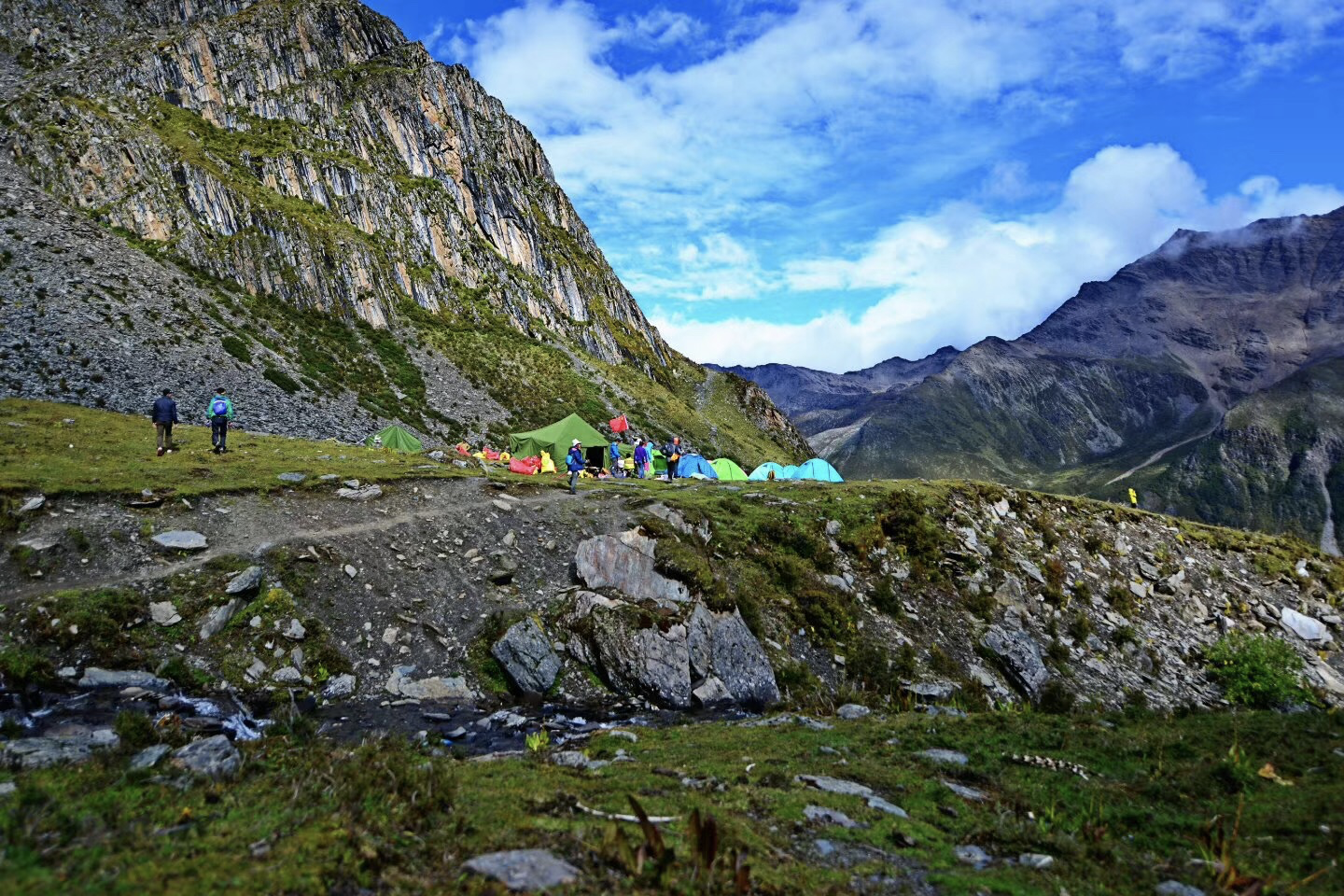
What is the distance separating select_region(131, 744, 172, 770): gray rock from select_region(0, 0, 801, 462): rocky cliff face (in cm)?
4753

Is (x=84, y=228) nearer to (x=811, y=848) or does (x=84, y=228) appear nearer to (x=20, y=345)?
(x=20, y=345)

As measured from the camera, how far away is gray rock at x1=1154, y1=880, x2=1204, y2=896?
9256 millimetres

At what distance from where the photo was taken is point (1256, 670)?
106 ft

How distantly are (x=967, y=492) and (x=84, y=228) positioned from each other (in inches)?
3515

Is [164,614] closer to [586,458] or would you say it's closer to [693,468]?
[586,458]

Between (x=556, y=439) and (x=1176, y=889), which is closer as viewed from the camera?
(x=1176, y=889)

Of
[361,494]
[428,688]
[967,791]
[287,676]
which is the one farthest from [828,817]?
[361,494]

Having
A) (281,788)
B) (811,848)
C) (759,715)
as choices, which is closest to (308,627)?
(281,788)

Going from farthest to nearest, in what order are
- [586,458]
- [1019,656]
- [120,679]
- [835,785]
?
1. [586,458]
2. [1019,656]
3. [120,679]
4. [835,785]

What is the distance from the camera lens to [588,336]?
136750 millimetres

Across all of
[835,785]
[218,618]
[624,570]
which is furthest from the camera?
[624,570]

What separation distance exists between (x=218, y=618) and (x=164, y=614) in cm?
134

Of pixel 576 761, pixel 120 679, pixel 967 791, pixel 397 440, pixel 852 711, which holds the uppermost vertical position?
pixel 397 440

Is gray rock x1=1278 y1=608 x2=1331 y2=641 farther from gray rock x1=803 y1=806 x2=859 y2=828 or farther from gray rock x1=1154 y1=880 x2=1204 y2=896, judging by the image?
gray rock x1=803 y1=806 x2=859 y2=828
